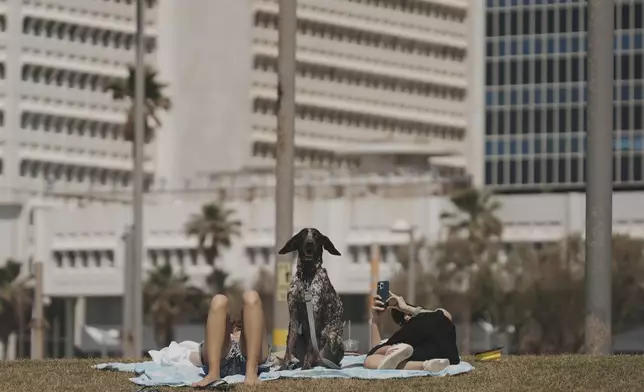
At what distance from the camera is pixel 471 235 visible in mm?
127250

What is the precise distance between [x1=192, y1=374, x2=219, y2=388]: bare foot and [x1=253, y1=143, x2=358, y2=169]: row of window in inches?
5737

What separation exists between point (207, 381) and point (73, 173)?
142 m

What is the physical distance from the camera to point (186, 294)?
5394 inches

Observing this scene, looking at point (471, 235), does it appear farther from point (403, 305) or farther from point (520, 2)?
point (403, 305)

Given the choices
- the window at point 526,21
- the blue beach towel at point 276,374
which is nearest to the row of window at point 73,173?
the window at point 526,21

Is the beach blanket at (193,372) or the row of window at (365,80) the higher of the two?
the row of window at (365,80)

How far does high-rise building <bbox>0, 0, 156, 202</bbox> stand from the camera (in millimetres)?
155625

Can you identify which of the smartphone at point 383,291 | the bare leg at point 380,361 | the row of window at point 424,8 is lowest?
the bare leg at point 380,361

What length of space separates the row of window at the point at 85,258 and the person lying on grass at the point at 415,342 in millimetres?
122398

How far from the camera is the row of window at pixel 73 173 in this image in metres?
157

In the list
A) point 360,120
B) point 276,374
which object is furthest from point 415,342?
point 360,120

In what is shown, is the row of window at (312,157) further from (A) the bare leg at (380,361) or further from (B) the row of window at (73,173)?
(A) the bare leg at (380,361)

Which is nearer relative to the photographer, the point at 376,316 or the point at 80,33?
the point at 376,316

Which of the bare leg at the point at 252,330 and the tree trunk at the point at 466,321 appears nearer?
the bare leg at the point at 252,330
